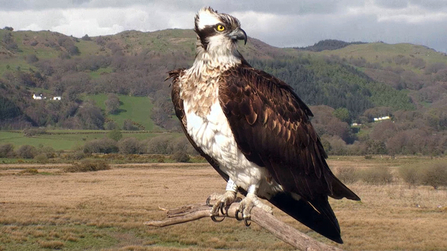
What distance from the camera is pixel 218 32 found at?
25.2 feet

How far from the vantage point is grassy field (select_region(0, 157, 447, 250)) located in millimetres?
34562

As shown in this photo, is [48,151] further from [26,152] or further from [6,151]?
[6,151]

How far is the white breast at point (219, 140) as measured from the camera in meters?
7.52

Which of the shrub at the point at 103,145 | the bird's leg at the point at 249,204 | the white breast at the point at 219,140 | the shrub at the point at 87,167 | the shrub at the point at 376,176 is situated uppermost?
the white breast at the point at 219,140

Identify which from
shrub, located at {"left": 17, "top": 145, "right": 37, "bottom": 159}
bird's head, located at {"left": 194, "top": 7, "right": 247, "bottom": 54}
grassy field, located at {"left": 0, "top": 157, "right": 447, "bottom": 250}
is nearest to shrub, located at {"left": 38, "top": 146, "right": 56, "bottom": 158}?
shrub, located at {"left": 17, "top": 145, "right": 37, "bottom": 159}

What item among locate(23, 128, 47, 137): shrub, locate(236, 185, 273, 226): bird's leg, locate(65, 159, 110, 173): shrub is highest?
locate(236, 185, 273, 226): bird's leg

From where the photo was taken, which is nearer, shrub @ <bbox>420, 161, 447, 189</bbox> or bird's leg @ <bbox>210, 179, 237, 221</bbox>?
bird's leg @ <bbox>210, 179, 237, 221</bbox>

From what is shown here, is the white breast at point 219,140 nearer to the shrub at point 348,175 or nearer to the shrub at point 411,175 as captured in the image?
the shrub at point 348,175

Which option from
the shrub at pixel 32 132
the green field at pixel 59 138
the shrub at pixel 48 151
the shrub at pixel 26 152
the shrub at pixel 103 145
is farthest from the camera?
the shrub at pixel 32 132

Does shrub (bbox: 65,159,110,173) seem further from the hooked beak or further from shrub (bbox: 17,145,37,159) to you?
the hooked beak

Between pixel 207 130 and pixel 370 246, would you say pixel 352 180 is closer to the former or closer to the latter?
pixel 370 246

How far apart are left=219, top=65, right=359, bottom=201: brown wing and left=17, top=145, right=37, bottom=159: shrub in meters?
112

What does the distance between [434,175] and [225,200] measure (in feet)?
232

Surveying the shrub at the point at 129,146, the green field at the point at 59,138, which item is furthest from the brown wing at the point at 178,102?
the shrub at the point at 129,146
